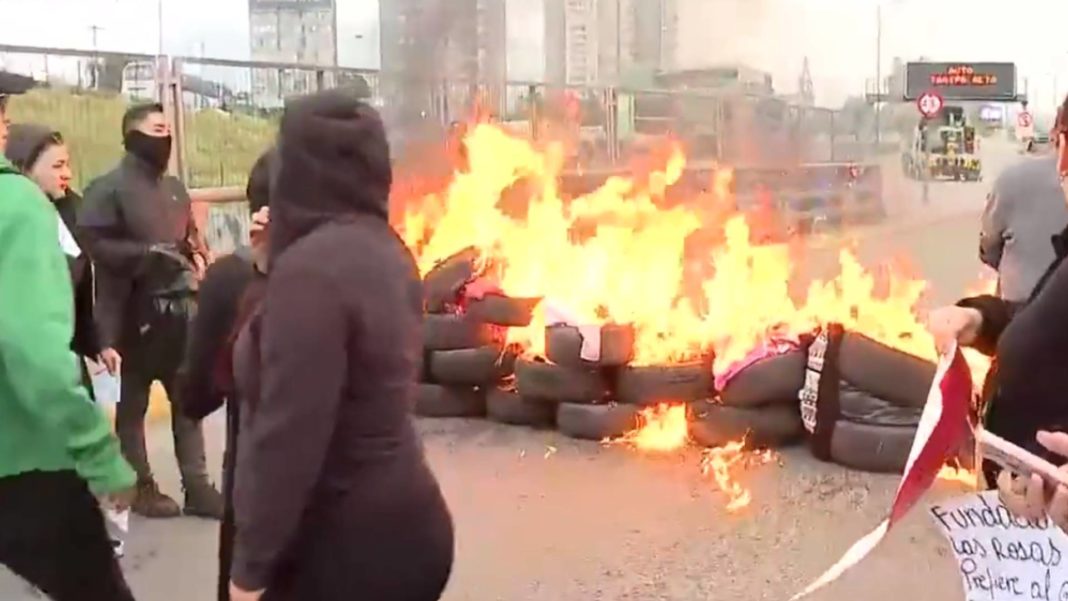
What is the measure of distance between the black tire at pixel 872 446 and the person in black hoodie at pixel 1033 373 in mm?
3817

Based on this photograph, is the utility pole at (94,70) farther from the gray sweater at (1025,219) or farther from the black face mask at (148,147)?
the gray sweater at (1025,219)

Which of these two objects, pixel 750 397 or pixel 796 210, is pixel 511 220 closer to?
pixel 750 397

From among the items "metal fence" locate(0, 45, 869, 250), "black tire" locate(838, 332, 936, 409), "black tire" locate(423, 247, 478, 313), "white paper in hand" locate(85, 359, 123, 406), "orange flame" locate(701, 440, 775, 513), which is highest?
"metal fence" locate(0, 45, 869, 250)

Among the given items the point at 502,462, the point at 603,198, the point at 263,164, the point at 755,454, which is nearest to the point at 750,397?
the point at 755,454

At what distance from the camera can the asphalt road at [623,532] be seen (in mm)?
4887

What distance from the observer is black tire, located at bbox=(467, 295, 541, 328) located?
24.6ft

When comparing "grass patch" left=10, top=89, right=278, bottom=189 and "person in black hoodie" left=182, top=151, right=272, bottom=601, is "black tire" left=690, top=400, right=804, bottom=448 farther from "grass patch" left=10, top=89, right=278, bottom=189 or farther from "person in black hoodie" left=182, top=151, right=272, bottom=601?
"person in black hoodie" left=182, top=151, right=272, bottom=601

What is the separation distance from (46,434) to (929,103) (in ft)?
53.5

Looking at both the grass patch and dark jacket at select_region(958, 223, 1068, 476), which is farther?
the grass patch

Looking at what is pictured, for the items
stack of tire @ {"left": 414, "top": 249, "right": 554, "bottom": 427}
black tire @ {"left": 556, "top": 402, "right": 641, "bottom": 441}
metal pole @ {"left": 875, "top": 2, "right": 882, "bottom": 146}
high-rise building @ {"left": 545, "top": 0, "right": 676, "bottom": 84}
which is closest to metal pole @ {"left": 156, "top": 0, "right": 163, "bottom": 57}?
stack of tire @ {"left": 414, "top": 249, "right": 554, "bottom": 427}

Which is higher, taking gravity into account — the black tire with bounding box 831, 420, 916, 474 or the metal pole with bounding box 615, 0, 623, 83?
the metal pole with bounding box 615, 0, 623, 83

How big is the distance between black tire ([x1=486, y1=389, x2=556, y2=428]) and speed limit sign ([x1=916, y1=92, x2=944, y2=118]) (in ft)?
37.4

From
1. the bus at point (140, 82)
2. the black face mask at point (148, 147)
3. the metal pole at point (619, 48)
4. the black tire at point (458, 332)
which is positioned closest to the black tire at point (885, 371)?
the black tire at point (458, 332)

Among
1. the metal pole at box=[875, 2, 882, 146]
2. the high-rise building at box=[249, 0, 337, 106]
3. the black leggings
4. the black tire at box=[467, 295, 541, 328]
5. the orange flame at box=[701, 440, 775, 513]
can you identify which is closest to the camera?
the black leggings
